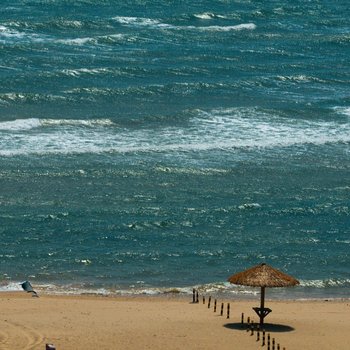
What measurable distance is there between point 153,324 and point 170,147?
787 inches

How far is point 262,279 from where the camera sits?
36.2 metres

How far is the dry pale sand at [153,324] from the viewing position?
34344mm

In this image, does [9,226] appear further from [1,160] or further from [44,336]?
[44,336]

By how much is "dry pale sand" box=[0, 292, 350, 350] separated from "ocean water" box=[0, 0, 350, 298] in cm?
173

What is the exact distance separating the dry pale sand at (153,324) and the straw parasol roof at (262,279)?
4.10ft

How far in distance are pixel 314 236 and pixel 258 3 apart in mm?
45678

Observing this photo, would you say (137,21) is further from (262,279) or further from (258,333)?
(258,333)

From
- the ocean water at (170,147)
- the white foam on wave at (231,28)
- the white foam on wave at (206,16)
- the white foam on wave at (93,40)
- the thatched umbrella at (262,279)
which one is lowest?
the thatched umbrella at (262,279)

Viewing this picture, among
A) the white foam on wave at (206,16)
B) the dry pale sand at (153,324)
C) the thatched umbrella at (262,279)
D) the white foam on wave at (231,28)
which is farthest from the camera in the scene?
the white foam on wave at (206,16)

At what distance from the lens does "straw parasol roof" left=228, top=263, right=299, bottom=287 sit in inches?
1423

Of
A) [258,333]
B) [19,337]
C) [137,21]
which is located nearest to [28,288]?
[19,337]

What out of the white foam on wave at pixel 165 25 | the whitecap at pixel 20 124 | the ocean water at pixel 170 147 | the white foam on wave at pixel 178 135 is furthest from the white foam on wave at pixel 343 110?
the white foam on wave at pixel 165 25

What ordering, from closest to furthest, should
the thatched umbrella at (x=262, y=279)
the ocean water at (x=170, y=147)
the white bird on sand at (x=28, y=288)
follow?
the thatched umbrella at (x=262, y=279)
the white bird on sand at (x=28, y=288)
the ocean water at (x=170, y=147)

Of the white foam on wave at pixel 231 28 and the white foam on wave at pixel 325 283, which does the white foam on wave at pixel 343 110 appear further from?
the white foam on wave at pixel 325 283
